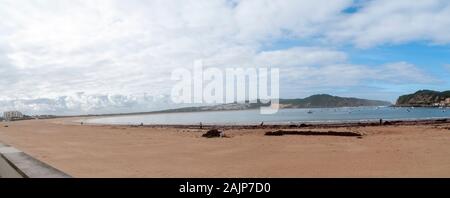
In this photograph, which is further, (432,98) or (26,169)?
(432,98)

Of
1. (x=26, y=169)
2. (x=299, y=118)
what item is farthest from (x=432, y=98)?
(x=26, y=169)

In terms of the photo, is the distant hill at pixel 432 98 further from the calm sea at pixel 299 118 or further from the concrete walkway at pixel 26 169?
the concrete walkway at pixel 26 169

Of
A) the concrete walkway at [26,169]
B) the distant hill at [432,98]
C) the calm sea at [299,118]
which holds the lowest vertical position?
the concrete walkway at [26,169]

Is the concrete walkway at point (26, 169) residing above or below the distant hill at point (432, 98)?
below

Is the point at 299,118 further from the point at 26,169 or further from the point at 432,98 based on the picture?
the point at 432,98

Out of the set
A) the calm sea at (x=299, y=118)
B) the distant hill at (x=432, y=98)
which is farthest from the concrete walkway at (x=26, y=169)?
the distant hill at (x=432, y=98)

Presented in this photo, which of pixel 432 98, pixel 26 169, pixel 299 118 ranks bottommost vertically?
pixel 26 169

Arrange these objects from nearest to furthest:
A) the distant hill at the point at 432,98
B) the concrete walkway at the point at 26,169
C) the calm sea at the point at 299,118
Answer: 1. the concrete walkway at the point at 26,169
2. the calm sea at the point at 299,118
3. the distant hill at the point at 432,98
